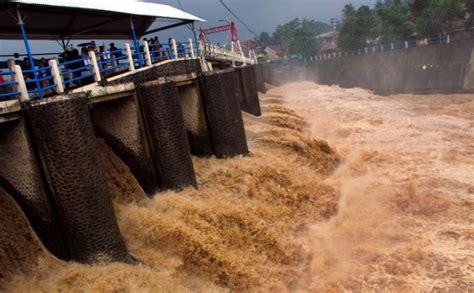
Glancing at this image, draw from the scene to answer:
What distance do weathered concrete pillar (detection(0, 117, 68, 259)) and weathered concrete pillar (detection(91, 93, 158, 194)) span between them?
3413mm

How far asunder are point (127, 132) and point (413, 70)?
125ft

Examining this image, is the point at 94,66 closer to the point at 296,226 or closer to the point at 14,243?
the point at 14,243

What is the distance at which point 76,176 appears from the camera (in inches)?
346

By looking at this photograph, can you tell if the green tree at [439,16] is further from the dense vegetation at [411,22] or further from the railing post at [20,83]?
the railing post at [20,83]

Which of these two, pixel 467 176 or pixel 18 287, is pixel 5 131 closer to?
pixel 18 287

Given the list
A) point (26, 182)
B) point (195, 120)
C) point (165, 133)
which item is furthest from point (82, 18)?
point (26, 182)

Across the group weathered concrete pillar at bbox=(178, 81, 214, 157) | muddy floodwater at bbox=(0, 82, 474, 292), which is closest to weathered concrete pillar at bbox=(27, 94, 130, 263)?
muddy floodwater at bbox=(0, 82, 474, 292)

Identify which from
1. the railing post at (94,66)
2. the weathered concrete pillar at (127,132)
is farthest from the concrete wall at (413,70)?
the railing post at (94,66)

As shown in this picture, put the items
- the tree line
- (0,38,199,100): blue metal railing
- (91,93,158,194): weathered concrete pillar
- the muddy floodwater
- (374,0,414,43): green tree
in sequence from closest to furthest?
(0,38,199,100): blue metal railing, the muddy floodwater, (91,93,158,194): weathered concrete pillar, the tree line, (374,0,414,43): green tree

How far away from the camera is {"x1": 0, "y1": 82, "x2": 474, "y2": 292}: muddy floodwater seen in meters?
9.38

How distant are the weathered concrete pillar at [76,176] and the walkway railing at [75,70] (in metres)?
0.64

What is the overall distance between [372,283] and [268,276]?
235 cm

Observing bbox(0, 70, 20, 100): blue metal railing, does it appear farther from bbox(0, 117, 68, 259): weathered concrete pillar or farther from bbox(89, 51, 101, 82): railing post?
bbox(89, 51, 101, 82): railing post

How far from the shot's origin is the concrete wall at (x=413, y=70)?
1473 inches
